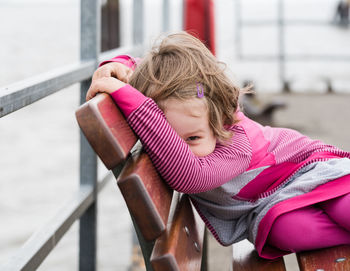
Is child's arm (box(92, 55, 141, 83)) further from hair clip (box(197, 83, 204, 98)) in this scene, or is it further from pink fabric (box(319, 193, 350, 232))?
pink fabric (box(319, 193, 350, 232))

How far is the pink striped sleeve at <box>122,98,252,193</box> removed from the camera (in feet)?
5.33

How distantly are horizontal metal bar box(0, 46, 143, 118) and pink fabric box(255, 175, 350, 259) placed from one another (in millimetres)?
748

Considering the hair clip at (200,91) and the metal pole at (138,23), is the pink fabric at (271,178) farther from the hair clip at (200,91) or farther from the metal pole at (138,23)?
the metal pole at (138,23)

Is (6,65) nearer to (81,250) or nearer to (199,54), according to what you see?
(81,250)

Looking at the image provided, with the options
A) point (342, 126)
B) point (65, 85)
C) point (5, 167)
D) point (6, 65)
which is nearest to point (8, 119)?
point (5, 167)

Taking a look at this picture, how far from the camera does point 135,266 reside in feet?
12.1

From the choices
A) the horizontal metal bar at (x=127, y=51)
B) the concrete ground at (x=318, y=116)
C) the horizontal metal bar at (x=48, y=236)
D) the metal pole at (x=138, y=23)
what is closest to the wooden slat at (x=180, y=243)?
the horizontal metal bar at (x=48, y=236)

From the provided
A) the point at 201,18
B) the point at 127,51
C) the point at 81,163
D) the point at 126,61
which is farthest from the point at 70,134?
the point at 126,61

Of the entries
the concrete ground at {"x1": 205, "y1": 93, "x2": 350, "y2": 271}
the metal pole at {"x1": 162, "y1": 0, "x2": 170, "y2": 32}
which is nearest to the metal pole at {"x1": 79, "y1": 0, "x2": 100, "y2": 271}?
the concrete ground at {"x1": 205, "y1": 93, "x2": 350, "y2": 271}

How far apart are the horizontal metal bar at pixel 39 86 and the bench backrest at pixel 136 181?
0.74 feet

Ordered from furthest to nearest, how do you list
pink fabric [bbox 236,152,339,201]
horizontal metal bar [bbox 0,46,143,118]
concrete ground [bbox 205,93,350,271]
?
concrete ground [bbox 205,93,350,271]
pink fabric [bbox 236,152,339,201]
horizontal metal bar [bbox 0,46,143,118]

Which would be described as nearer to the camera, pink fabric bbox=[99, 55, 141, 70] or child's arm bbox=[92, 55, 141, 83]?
child's arm bbox=[92, 55, 141, 83]

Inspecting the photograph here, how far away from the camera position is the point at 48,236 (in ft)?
6.72

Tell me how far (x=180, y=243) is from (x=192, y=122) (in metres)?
0.35
